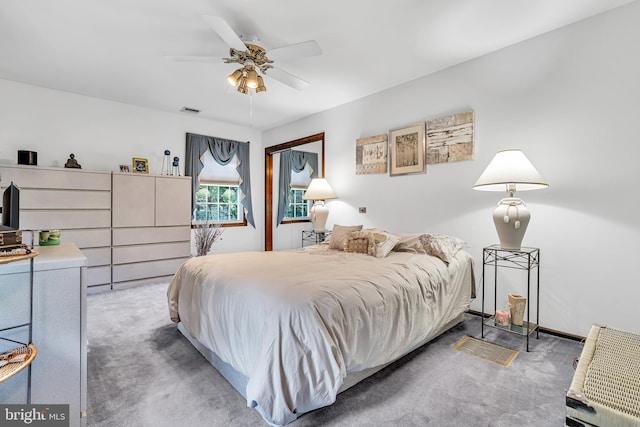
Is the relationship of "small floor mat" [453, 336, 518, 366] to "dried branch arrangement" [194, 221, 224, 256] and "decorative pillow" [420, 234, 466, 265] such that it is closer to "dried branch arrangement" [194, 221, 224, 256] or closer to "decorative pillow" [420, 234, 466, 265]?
"decorative pillow" [420, 234, 466, 265]

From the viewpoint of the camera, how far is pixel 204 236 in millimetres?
5211

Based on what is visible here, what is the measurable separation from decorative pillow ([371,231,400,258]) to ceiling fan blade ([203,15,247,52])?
2107 mm

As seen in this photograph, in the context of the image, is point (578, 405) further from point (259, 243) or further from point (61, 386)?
point (259, 243)

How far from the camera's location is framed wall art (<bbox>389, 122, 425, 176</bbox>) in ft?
11.7

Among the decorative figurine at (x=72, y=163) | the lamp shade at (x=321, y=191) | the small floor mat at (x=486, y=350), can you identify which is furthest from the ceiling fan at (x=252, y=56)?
the small floor mat at (x=486, y=350)

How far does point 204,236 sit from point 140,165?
1514 mm

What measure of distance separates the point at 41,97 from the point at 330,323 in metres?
5.02

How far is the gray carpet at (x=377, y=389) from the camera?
1585mm

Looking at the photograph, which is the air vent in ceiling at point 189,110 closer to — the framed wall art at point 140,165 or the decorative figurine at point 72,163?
the framed wall art at point 140,165

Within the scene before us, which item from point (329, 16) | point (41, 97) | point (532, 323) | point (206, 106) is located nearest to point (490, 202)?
point (532, 323)

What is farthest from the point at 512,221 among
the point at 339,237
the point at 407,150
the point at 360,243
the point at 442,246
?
the point at 339,237

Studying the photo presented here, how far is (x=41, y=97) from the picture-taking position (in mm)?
3990

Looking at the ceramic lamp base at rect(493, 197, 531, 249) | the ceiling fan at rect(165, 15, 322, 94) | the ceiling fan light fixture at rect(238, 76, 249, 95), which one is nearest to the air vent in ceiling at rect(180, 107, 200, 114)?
the ceiling fan at rect(165, 15, 322, 94)

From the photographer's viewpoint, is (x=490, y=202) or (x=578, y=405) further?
(x=490, y=202)
